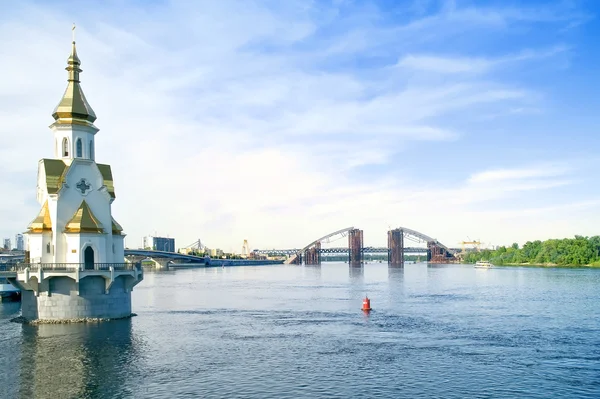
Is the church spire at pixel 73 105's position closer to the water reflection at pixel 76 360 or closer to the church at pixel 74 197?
the church at pixel 74 197

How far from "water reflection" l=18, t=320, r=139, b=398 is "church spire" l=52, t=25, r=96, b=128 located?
19.8 m

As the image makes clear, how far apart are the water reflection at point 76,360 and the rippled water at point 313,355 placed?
0.35 ft

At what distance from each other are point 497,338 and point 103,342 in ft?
108

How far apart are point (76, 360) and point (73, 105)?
27014 mm

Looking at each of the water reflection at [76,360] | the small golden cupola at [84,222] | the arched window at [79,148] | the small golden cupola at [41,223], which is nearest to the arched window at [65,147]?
the arched window at [79,148]

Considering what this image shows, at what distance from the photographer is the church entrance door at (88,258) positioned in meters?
55.3

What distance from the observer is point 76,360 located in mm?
40781

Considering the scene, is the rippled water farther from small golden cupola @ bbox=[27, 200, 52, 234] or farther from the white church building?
small golden cupola @ bbox=[27, 200, 52, 234]

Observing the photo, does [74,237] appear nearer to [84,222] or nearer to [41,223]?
[84,222]

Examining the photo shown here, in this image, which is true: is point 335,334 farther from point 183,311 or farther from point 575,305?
point 575,305

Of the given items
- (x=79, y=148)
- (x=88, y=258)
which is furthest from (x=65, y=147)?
(x=88, y=258)

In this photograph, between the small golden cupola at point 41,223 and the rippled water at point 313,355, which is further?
the small golden cupola at point 41,223

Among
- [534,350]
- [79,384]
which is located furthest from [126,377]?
[534,350]

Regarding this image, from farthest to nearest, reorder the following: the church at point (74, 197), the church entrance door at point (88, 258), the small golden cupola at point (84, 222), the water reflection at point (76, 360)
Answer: the church entrance door at point (88, 258) → the church at point (74, 197) → the small golden cupola at point (84, 222) → the water reflection at point (76, 360)
